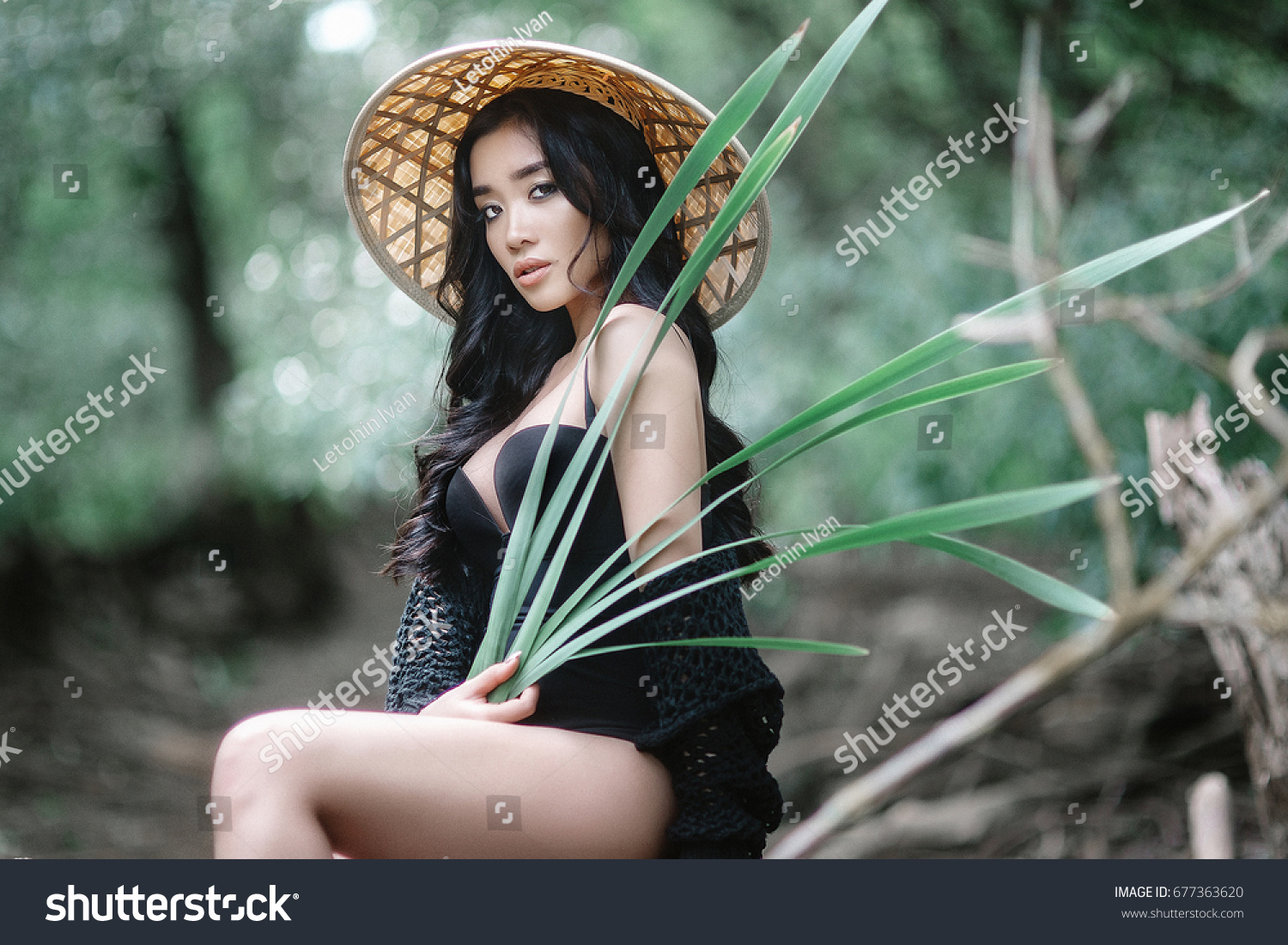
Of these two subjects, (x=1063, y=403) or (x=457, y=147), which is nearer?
(x=457, y=147)

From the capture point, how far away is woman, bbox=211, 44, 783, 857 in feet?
3.06

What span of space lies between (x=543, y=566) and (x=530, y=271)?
1.03ft

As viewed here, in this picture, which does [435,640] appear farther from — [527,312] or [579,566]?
[527,312]

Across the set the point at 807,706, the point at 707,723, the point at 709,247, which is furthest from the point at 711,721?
the point at 807,706

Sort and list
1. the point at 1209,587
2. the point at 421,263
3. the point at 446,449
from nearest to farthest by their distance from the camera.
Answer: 1. the point at 446,449
2. the point at 421,263
3. the point at 1209,587

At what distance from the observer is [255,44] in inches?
106

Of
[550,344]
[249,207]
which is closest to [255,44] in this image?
[249,207]

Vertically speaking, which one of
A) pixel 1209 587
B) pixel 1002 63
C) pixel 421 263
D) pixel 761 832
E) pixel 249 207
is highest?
pixel 249 207

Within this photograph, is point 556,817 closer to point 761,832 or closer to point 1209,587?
point 761,832

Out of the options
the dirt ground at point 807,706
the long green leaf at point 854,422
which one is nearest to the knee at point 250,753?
the long green leaf at point 854,422

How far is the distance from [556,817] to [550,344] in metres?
0.53

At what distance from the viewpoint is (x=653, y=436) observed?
40.9 inches

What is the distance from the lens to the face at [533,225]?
3.75 feet

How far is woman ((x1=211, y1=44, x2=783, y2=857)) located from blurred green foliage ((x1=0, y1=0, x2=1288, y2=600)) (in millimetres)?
979
